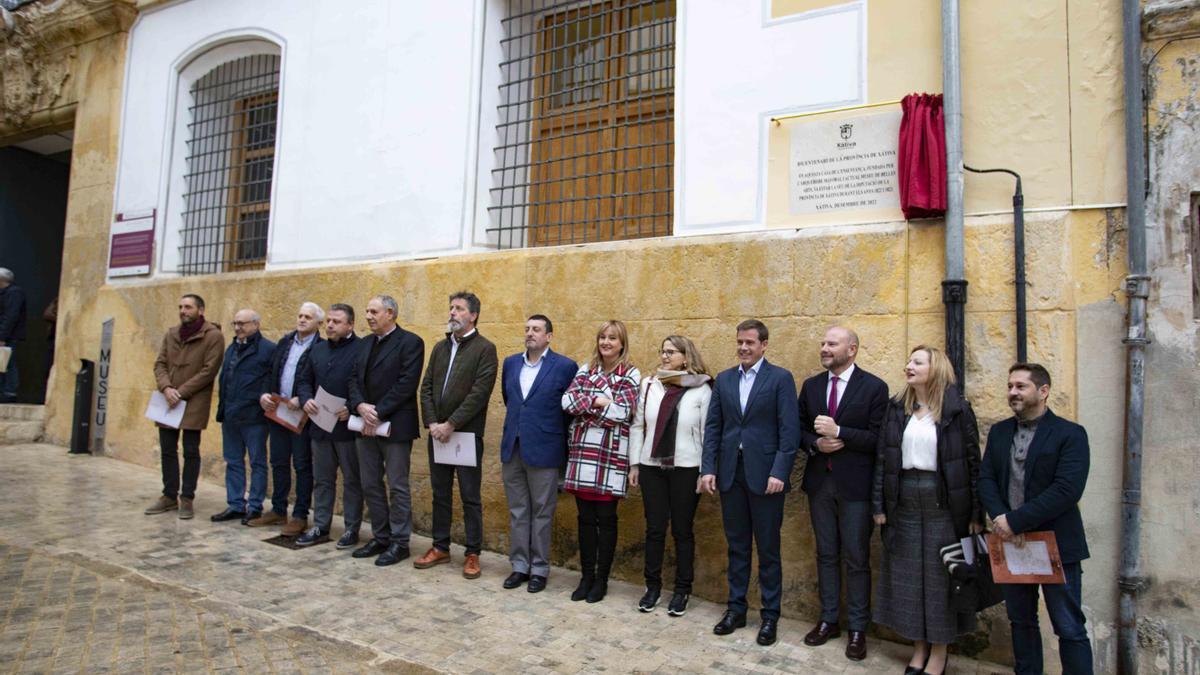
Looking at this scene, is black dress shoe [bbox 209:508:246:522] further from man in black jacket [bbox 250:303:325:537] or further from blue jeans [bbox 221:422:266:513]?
man in black jacket [bbox 250:303:325:537]

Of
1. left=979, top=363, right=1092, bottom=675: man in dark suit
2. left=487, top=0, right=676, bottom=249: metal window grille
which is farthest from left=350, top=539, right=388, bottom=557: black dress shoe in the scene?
left=979, top=363, right=1092, bottom=675: man in dark suit

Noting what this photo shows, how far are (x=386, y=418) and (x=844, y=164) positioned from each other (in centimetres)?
356

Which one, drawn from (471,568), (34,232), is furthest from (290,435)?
(34,232)

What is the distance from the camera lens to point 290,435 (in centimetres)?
636

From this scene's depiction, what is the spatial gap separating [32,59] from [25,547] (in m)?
7.78

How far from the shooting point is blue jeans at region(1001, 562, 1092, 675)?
3588 millimetres

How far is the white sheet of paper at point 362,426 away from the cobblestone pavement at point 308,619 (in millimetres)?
915

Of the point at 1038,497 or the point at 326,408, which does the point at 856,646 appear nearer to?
the point at 1038,497

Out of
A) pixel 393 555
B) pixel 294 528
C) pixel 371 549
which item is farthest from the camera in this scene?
pixel 294 528

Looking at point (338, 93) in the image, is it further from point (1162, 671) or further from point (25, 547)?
point (1162, 671)

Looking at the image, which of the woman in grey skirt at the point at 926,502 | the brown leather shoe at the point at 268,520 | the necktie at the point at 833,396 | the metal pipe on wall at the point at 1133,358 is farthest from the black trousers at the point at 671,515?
the brown leather shoe at the point at 268,520

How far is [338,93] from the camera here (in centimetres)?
743

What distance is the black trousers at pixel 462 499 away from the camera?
534 cm

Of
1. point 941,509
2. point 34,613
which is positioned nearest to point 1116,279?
point 941,509
